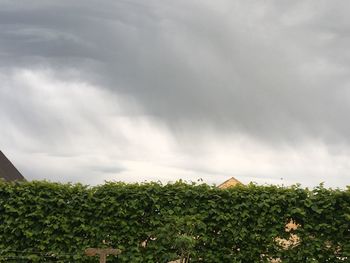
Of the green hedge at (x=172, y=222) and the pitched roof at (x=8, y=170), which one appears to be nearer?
the green hedge at (x=172, y=222)

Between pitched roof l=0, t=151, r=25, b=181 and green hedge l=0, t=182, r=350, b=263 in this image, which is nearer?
green hedge l=0, t=182, r=350, b=263

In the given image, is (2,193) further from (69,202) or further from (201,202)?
(201,202)

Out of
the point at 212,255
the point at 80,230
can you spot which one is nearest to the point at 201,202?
the point at 212,255

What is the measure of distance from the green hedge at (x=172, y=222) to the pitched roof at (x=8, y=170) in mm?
12625

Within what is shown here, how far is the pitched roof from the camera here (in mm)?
23706

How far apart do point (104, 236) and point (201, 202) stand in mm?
2391

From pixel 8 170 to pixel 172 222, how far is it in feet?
52.8

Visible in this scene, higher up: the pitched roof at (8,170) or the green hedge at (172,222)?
the pitched roof at (8,170)

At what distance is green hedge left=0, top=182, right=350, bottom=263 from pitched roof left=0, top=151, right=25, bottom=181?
12625 mm

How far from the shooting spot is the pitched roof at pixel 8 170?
2371cm

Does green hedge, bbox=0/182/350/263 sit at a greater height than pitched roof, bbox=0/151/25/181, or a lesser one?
lesser

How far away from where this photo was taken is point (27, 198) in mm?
11422

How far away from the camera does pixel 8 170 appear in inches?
974

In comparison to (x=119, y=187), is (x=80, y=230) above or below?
below
